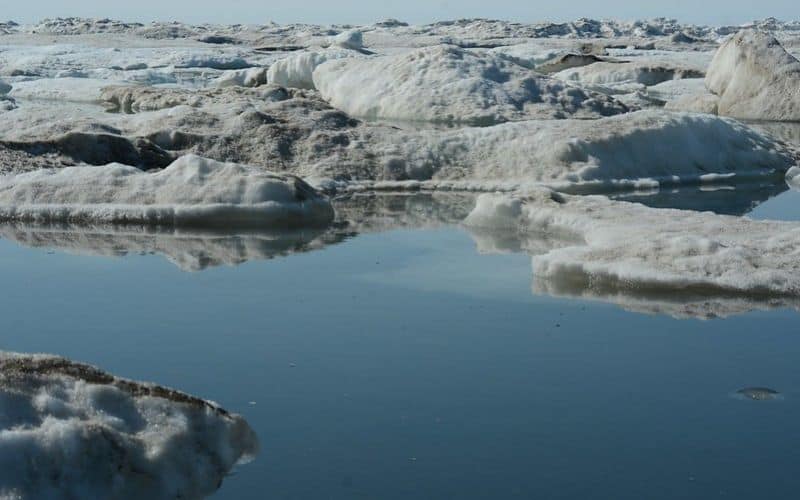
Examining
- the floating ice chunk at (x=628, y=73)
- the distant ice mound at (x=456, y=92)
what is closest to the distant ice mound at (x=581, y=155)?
the distant ice mound at (x=456, y=92)

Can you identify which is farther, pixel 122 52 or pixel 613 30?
pixel 613 30

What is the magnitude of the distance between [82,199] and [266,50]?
38.2 metres

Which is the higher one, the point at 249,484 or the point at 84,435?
the point at 84,435

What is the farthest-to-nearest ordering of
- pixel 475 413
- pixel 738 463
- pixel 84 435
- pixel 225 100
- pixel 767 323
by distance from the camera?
1. pixel 225 100
2. pixel 767 323
3. pixel 475 413
4. pixel 738 463
5. pixel 84 435

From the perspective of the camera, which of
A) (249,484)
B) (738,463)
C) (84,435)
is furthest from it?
(738,463)

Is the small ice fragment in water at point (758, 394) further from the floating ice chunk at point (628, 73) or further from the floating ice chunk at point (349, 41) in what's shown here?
the floating ice chunk at point (349, 41)

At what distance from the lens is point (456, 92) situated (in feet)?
56.0

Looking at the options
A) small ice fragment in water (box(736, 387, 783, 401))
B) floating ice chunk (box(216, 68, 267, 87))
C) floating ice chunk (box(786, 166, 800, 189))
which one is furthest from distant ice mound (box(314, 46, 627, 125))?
small ice fragment in water (box(736, 387, 783, 401))

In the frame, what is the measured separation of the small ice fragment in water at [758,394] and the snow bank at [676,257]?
166cm

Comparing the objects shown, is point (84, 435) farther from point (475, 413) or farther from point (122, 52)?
point (122, 52)

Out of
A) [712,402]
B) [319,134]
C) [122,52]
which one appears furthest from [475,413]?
[122,52]

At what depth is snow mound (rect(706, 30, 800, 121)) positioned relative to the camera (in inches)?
764

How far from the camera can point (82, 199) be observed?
958 cm

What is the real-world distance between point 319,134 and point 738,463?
852cm
